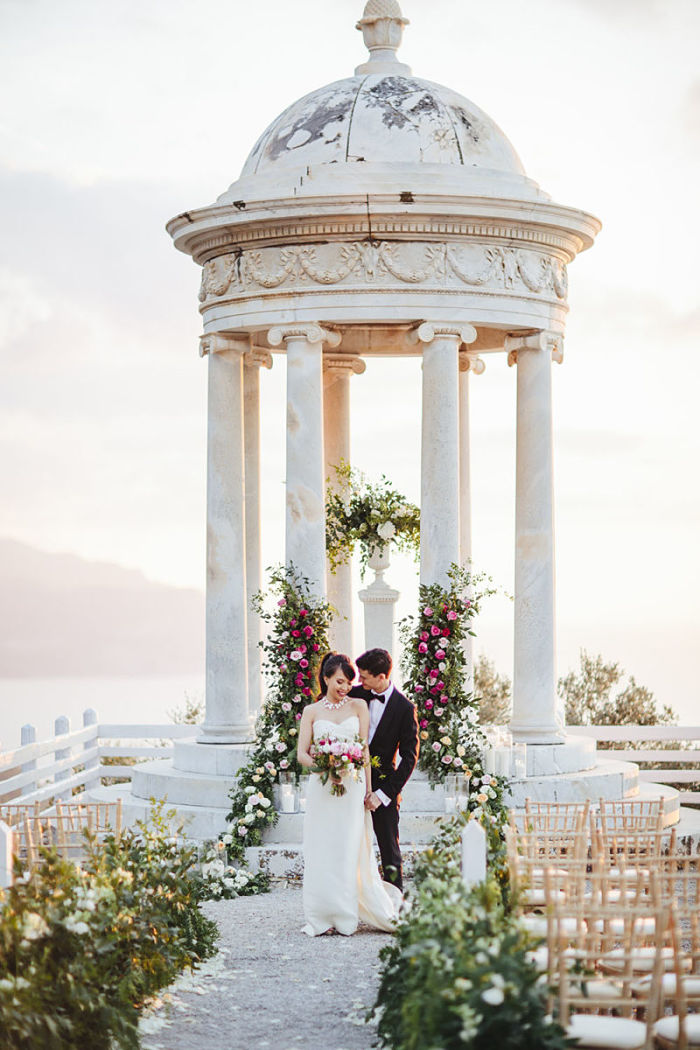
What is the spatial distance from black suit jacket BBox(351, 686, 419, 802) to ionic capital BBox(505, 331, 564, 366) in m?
7.13

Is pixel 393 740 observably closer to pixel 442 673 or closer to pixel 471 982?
pixel 442 673

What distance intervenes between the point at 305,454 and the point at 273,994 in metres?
8.84

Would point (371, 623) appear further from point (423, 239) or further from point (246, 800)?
point (423, 239)

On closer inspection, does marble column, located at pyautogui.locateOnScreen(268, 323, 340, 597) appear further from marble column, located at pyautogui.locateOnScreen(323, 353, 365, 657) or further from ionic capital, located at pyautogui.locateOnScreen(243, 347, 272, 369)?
marble column, located at pyautogui.locateOnScreen(323, 353, 365, 657)

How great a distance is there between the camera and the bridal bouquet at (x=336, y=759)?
16.3m

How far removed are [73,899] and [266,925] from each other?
17.5ft

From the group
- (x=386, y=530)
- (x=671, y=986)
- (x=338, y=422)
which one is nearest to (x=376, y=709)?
(x=671, y=986)

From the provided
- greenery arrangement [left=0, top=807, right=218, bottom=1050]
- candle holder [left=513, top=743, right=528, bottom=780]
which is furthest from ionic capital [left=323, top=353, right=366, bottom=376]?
greenery arrangement [left=0, top=807, right=218, bottom=1050]

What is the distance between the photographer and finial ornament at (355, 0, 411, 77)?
24062 millimetres

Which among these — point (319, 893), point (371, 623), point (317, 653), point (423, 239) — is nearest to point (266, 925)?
point (319, 893)

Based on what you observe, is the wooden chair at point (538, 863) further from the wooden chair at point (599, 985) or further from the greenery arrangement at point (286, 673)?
the greenery arrangement at point (286, 673)

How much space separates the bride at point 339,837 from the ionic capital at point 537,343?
24.8 ft

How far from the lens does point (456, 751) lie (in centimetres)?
2108

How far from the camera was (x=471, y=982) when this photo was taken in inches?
409
